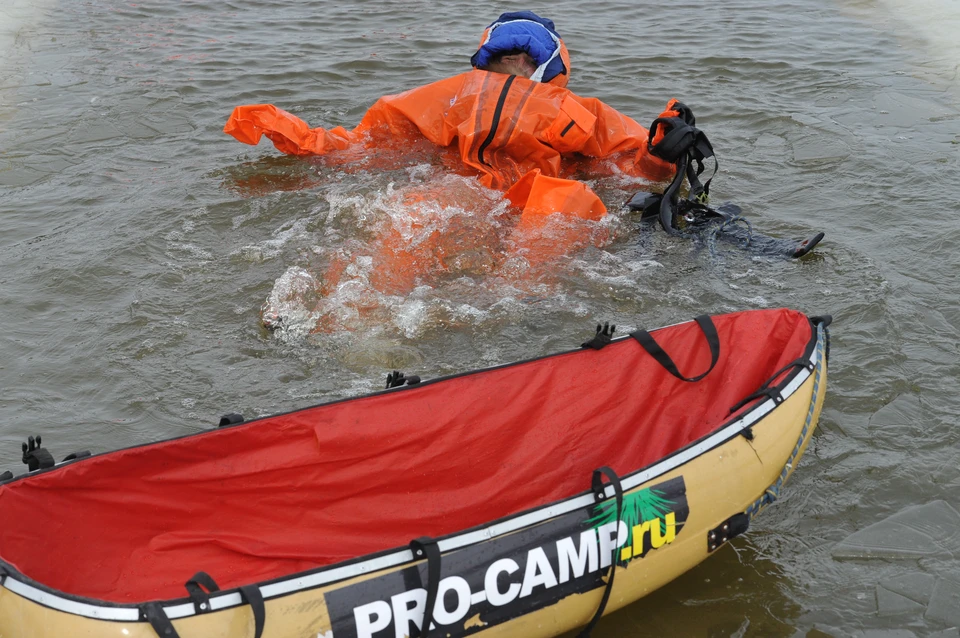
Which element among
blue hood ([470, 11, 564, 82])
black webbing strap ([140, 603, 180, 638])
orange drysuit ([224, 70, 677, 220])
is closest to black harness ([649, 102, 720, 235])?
orange drysuit ([224, 70, 677, 220])

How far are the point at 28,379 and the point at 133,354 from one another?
1.55 ft

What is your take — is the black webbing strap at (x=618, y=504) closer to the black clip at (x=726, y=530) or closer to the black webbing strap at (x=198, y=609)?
the black clip at (x=726, y=530)

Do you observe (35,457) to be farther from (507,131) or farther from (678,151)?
(678,151)

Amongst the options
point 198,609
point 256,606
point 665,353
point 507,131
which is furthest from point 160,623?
point 507,131

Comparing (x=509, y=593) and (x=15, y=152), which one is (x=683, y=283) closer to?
(x=509, y=593)

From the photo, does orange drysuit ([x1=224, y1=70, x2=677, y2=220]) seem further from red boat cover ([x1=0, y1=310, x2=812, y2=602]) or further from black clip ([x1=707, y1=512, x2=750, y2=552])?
black clip ([x1=707, y1=512, x2=750, y2=552])

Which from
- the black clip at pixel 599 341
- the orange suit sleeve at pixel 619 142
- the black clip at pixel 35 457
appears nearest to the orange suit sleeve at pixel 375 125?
the orange suit sleeve at pixel 619 142

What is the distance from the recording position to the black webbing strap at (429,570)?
8.10ft

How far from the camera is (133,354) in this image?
4262mm

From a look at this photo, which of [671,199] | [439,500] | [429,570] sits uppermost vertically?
[671,199]

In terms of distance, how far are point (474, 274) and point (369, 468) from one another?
191cm

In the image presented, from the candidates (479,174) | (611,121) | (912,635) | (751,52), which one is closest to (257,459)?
(912,635)

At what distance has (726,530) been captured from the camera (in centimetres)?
294

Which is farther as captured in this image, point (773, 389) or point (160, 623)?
point (773, 389)
